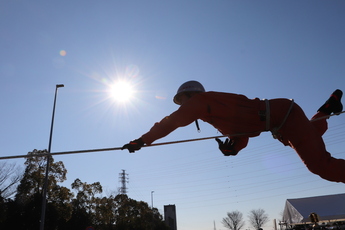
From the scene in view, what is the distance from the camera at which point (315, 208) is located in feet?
98.3

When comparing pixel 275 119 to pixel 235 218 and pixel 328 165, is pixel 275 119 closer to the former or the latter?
pixel 328 165

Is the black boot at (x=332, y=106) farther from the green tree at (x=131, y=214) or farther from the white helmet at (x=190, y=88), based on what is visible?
the green tree at (x=131, y=214)

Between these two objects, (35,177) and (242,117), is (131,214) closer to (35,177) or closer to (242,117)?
(35,177)

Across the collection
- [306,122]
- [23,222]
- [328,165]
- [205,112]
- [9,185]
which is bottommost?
[328,165]

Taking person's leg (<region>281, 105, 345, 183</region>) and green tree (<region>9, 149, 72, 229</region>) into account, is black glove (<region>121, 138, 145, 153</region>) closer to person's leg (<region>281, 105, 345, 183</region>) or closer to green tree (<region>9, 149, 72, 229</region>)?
person's leg (<region>281, 105, 345, 183</region>)

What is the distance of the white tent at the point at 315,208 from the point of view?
92.9ft

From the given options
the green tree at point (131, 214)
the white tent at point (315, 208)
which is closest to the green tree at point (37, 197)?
the green tree at point (131, 214)

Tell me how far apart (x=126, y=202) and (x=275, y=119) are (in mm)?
40897

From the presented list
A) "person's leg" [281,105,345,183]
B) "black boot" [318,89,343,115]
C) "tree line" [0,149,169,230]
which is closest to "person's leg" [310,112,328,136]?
"black boot" [318,89,343,115]

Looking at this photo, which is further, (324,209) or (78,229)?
(78,229)

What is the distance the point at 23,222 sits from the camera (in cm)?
2864

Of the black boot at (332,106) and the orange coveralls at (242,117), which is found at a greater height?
the black boot at (332,106)

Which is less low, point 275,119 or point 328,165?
point 275,119

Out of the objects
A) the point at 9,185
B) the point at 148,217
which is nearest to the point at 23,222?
the point at 9,185
